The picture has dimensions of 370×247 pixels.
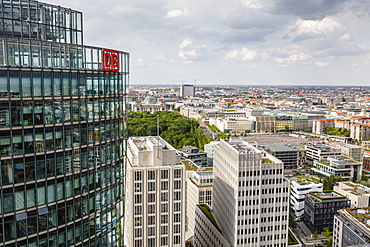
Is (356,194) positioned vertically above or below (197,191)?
below

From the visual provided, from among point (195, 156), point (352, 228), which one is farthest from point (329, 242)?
point (195, 156)

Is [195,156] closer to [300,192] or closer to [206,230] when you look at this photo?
[300,192]


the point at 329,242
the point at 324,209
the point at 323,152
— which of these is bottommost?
the point at 329,242

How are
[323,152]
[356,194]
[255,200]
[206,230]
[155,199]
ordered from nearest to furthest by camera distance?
[155,199]
[255,200]
[206,230]
[356,194]
[323,152]

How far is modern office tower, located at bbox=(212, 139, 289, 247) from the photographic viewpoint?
77062 millimetres

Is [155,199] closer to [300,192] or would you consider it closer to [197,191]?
[197,191]

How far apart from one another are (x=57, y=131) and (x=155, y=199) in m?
34.1

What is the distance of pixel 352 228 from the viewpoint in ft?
313

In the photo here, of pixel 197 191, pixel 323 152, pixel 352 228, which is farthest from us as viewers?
pixel 323 152

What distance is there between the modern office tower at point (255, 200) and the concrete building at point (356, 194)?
5703cm

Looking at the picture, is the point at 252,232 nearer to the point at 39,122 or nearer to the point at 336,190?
the point at 39,122

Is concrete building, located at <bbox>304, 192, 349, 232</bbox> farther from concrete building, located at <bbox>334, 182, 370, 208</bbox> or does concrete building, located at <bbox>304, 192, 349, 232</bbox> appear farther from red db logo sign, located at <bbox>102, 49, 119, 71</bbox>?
red db logo sign, located at <bbox>102, 49, 119, 71</bbox>

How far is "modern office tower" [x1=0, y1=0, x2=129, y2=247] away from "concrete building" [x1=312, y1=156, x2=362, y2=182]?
14139cm

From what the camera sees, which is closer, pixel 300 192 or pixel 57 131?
→ pixel 57 131
